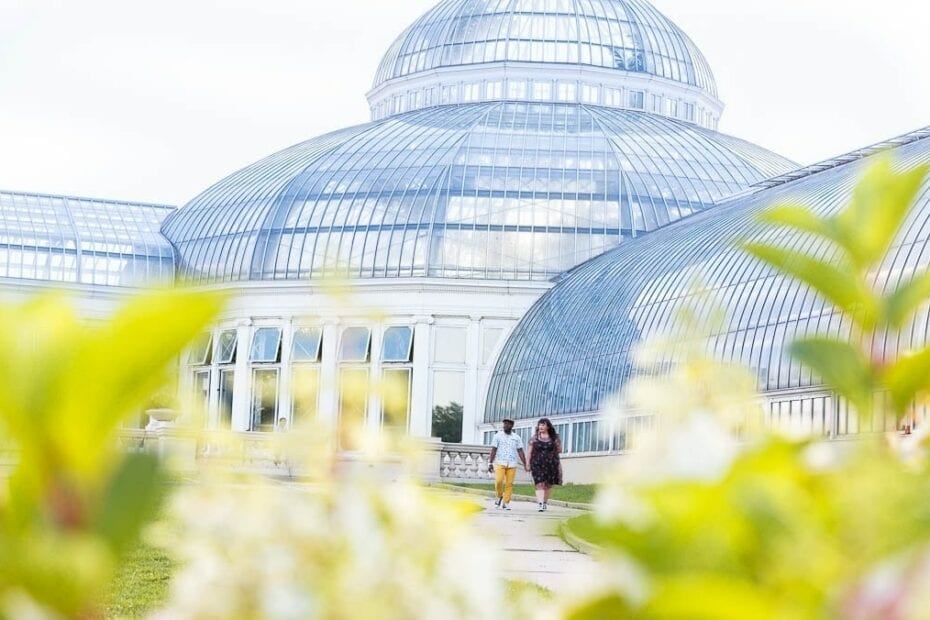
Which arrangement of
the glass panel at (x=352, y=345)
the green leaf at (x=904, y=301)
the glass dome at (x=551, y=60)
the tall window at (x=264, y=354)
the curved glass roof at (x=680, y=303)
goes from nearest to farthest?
the green leaf at (x=904, y=301)
the glass panel at (x=352, y=345)
the curved glass roof at (x=680, y=303)
the tall window at (x=264, y=354)
the glass dome at (x=551, y=60)

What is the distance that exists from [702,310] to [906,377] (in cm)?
2661

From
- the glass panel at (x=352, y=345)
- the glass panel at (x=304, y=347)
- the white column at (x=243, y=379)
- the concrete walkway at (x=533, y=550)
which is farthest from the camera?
the white column at (x=243, y=379)

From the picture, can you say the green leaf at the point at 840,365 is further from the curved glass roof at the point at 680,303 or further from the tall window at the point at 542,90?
the tall window at the point at 542,90

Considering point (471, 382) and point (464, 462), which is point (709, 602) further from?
point (471, 382)

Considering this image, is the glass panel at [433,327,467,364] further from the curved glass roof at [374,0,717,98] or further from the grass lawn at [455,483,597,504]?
the curved glass roof at [374,0,717,98]

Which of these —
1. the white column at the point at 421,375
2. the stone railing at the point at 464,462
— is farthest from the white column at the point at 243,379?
the stone railing at the point at 464,462

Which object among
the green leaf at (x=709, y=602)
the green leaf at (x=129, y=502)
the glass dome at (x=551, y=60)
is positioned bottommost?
the green leaf at (x=709, y=602)

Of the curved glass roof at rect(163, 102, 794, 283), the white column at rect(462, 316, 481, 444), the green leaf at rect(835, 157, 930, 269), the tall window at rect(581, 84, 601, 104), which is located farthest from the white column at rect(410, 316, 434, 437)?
the green leaf at rect(835, 157, 930, 269)

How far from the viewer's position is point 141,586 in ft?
41.9

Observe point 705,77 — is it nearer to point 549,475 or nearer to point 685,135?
point 685,135

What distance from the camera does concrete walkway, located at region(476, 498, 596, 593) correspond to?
1284 cm

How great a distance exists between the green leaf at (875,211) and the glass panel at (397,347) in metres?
43.7

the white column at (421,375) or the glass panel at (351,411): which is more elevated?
the white column at (421,375)

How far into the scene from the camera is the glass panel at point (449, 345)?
46.1 m
